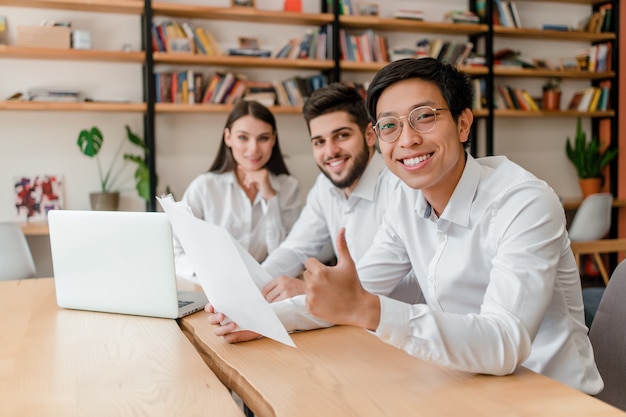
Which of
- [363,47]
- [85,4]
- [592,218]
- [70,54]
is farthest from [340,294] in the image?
[592,218]

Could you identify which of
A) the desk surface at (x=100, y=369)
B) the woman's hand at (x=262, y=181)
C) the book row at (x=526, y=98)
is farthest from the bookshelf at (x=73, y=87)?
the desk surface at (x=100, y=369)

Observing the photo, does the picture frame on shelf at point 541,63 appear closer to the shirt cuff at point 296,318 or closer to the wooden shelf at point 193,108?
the wooden shelf at point 193,108

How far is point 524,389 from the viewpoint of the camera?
1.02 meters

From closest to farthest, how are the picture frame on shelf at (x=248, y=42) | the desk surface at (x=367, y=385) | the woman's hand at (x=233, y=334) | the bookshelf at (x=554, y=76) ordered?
the desk surface at (x=367, y=385) < the woman's hand at (x=233, y=334) < the picture frame on shelf at (x=248, y=42) < the bookshelf at (x=554, y=76)

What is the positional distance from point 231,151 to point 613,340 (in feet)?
6.86

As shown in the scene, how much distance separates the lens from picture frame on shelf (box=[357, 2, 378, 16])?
16.2 ft

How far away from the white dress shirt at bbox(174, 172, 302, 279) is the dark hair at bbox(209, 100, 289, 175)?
7 centimetres

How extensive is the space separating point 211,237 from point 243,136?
188cm

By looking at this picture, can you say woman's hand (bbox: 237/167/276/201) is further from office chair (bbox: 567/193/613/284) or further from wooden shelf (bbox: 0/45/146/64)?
office chair (bbox: 567/193/613/284)

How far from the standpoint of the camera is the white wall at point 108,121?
4.39m

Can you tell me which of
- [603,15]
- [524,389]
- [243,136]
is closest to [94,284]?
[524,389]

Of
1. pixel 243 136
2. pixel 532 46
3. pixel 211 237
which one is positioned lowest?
pixel 211 237

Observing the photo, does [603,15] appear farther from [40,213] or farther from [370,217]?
[40,213]

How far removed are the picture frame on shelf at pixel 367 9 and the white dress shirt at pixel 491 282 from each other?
11.8ft
